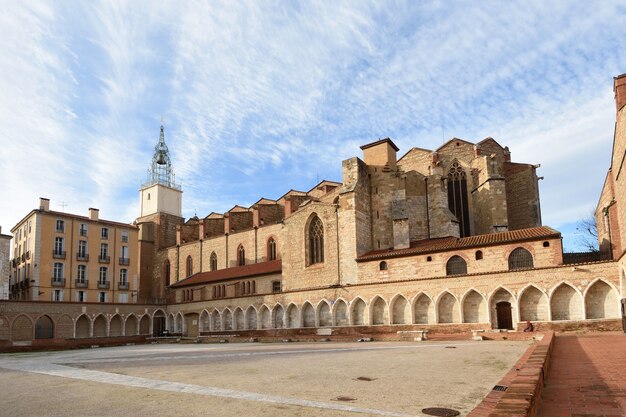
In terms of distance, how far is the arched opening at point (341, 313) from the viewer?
35.0m

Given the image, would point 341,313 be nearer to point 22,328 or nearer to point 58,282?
point 22,328

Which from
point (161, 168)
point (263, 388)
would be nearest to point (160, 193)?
point (161, 168)

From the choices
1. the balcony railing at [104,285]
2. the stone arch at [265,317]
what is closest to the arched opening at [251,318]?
the stone arch at [265,317]

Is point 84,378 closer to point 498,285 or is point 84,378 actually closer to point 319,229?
point 498,285

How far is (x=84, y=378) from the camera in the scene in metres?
13.1

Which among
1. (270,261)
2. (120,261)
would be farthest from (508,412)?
(120,261)

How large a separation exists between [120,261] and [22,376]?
43.0m

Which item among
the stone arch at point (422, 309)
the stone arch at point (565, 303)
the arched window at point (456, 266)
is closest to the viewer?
the stone arch at point (565, 303)

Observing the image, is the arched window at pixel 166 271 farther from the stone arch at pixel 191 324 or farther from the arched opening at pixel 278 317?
the arched opening at pixel 278 317

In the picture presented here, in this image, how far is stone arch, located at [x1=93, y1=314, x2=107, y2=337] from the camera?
46.7 metres

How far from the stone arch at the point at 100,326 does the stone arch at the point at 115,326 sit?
662 millimetres

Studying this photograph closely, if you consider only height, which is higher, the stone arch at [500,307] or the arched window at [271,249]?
the arched window at [271,249]

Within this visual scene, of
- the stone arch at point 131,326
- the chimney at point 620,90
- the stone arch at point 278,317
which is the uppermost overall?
the chimney at point 620,90

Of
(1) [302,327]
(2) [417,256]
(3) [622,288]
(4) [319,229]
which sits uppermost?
(4) [319,229]
